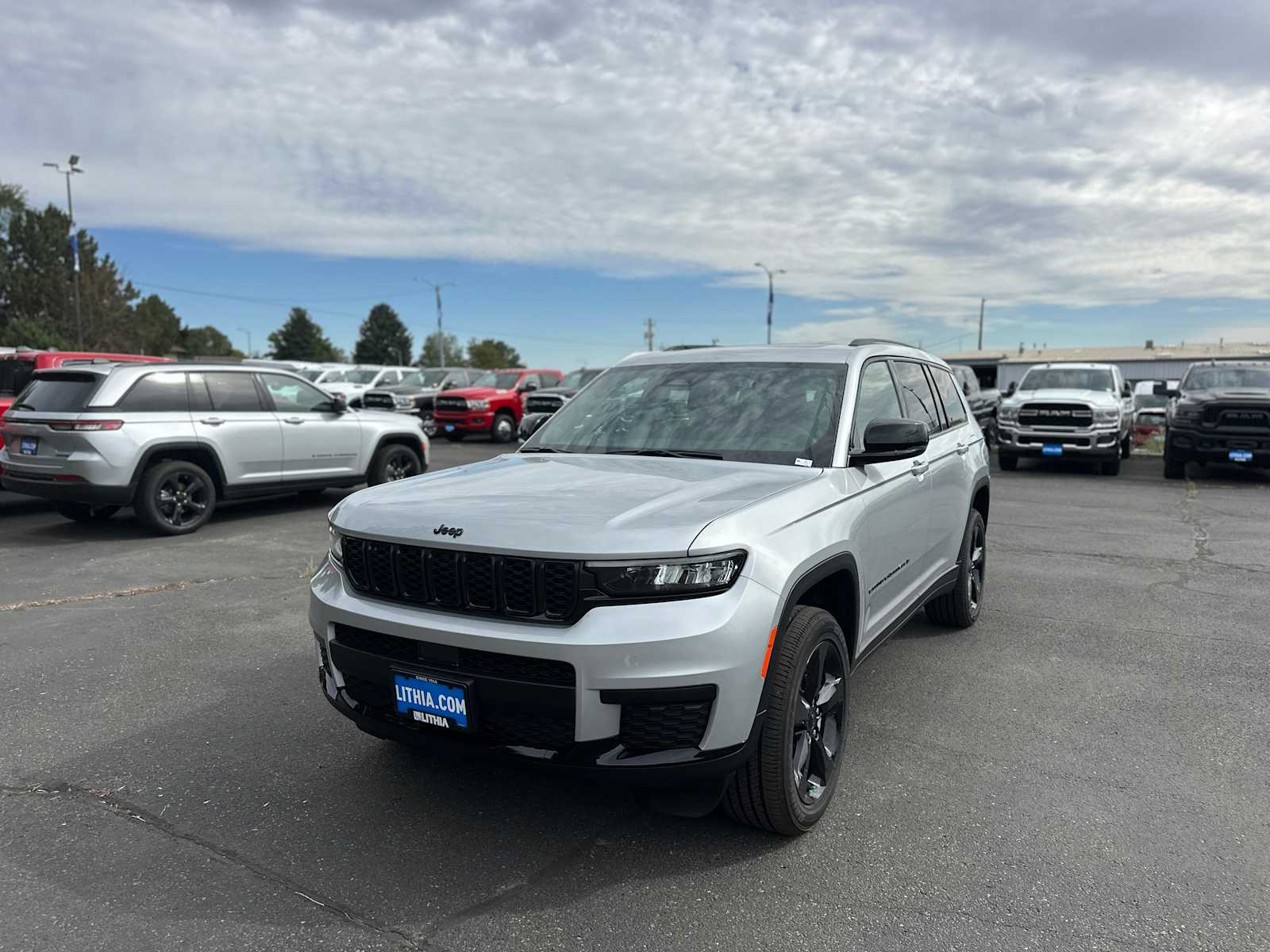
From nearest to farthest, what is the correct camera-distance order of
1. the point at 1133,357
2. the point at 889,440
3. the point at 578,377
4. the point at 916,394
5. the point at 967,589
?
1. the point at 889,440
2. the point at 916,394
3. the point at 967,589
4. the point at 578,377
5. the point at 1133,357

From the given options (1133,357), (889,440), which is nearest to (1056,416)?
(889,440)

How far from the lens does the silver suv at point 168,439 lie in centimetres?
834

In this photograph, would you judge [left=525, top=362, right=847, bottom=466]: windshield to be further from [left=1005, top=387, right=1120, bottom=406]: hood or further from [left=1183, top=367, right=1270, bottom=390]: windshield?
[left=1183, top=367, right=1270, bottom=390]: windshield

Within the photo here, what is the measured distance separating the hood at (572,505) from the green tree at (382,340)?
4912 inches

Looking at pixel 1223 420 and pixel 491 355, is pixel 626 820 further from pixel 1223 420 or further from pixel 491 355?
pixel 491 355

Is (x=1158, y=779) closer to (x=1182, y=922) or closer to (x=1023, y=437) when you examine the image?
(x=1182, y=922)

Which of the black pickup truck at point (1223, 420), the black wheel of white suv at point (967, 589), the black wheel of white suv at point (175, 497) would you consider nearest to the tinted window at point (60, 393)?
the black wheel of white suv at point (175, 497)

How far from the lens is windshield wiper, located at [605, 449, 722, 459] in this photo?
12.4 ft

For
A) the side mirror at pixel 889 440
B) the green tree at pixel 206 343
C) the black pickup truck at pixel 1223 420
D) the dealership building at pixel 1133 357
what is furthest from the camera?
the green tree at pixel 206 343

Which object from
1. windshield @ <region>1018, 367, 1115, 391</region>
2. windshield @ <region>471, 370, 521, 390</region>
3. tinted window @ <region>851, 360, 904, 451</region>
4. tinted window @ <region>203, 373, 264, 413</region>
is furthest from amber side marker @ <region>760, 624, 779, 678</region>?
windshield @ <region>471, 370, 521, 390</region>

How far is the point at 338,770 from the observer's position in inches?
141

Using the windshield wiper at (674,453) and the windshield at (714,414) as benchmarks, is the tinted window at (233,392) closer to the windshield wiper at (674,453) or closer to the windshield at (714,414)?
the windshield at (714,414)

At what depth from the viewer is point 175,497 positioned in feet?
29.2

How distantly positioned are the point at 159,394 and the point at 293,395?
5.23 ft
